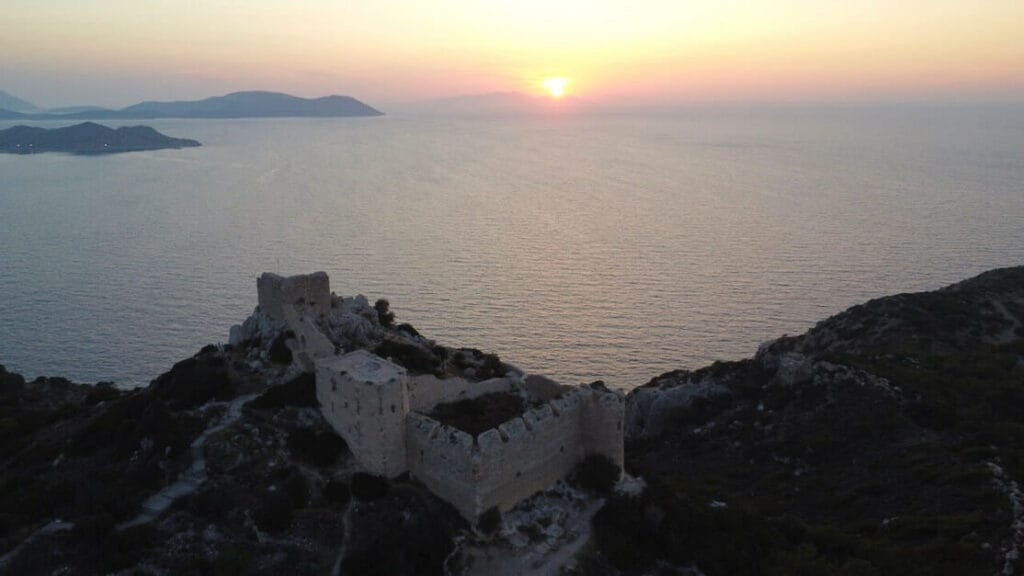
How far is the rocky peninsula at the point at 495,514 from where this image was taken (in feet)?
74.5

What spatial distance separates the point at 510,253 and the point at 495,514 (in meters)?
65.8

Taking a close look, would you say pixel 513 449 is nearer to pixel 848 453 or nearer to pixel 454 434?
pixel 454 434

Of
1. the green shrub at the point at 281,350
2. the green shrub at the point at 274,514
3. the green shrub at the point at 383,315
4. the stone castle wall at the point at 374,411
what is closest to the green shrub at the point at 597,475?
the stone castle wall at the point at 374,411

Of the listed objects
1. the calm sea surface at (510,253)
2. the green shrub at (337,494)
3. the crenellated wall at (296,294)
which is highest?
the crenellated wall at (296,294)

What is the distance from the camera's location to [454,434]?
2444 cm

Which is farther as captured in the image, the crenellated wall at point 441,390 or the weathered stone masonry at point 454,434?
the crenellated wall at point 441,390

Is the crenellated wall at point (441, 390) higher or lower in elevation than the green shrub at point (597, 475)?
higher

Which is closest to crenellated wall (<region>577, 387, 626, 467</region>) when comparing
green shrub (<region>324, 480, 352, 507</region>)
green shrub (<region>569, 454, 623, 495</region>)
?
green shrub (<region>569, 454, 623, 495</region>)

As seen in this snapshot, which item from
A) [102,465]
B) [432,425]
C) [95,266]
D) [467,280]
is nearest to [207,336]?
[467,280]

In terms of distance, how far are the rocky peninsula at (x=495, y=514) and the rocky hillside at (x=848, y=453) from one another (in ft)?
0.37

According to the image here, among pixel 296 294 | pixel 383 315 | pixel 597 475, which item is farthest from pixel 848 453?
pixel 296 294

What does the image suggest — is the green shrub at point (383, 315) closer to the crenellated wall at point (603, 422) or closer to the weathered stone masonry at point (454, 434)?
the weathered stone masonry at point (454, 434)

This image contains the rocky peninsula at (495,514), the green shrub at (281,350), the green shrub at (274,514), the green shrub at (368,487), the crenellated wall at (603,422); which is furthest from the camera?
the green shrub at (281,350)

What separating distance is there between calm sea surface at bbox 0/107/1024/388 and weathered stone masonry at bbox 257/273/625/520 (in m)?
27.6
